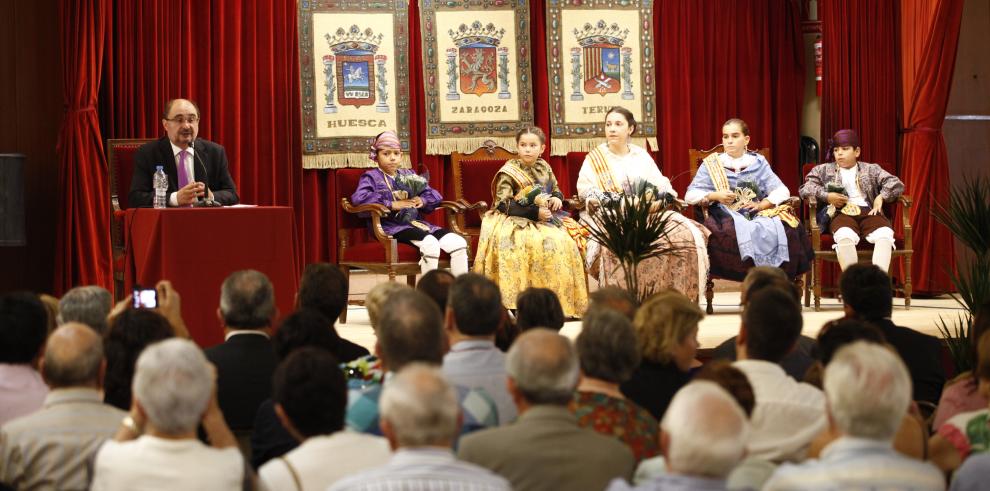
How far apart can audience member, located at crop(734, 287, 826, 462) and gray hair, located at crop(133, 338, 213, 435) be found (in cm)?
126

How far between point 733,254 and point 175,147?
319 cm

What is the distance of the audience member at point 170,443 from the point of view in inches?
94.5

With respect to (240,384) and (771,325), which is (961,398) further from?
(240,384)

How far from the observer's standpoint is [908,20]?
352 inches

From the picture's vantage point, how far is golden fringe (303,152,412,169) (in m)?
8.41

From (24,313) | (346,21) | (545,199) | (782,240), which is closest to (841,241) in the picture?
(782,240)

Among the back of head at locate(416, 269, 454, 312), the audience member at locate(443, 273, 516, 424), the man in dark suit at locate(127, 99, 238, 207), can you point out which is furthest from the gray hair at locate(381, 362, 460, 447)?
the man in dark suit at locate(127, 99, 238, 207)

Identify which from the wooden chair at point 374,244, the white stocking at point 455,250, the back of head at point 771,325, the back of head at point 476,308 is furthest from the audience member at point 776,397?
the white stocking at point 455,250

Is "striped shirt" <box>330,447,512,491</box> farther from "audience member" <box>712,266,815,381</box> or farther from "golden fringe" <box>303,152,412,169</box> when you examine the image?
"golden fringe" <box>303,152,412,169</box>

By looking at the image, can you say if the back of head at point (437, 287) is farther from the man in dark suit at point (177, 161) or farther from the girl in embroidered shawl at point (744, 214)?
the girl in embroidered shawl at point (744, 214)

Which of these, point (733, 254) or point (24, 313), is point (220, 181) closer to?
point (733, 254)

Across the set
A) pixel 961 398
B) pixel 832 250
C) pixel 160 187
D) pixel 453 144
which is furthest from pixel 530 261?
pixel 961 398

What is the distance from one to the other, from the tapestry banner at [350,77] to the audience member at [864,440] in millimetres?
6327

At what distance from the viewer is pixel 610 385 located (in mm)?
3035
